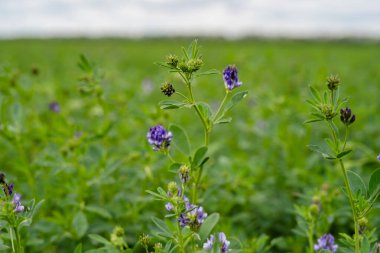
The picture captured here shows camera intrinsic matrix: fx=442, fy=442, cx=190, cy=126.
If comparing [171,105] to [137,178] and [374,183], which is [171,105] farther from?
[137,178]

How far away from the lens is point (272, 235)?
2400 mm

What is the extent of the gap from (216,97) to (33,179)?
2762 mm

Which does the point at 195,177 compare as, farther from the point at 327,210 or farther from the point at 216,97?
the point at 216,97

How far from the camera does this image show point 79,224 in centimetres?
188

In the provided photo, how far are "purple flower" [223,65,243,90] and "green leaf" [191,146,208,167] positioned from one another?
0.22 m

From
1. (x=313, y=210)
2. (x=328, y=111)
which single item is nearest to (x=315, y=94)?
(x=328, y=111)

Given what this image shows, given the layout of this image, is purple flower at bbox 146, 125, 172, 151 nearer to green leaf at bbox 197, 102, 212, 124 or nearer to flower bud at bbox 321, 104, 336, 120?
green leaf at bbox 197, 102, 212, 124

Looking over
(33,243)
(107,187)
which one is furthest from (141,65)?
(33,243)

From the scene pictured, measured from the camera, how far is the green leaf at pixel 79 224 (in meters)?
1.85

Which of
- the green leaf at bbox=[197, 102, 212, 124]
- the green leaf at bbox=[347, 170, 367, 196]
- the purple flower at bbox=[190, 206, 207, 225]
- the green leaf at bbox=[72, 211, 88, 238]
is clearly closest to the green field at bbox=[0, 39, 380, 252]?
the green leaf at bbox=[72, 211, 88, 238]

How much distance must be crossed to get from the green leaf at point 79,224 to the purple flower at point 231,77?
911 millimetres

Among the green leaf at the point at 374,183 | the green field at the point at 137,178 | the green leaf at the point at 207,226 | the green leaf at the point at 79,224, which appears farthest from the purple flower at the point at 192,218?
the green leaf at the point at 79,224

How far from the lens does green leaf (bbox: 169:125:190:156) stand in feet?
4.92

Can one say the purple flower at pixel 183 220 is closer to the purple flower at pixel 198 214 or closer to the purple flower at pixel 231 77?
the purple flower at pixel 198 214
